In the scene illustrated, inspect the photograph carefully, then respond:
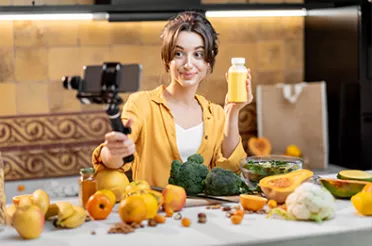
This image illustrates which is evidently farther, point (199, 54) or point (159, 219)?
point (199, 54)

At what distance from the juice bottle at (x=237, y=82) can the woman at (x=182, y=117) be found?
0.05 metres

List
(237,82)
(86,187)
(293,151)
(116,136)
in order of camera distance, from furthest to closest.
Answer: (293,151) < (237,82) < (86,187) < (116,136)

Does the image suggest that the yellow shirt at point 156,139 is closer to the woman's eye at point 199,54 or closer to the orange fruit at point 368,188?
the woman's eye at point 199,54

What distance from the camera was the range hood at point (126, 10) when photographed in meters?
3.60

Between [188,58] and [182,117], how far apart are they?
10.8 inches

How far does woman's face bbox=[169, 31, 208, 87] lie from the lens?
8.35ft

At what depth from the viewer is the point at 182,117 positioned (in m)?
2.71

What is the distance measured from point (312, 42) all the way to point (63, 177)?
173 cm

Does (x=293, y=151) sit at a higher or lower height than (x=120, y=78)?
lower

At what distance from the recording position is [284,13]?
424 centimetres

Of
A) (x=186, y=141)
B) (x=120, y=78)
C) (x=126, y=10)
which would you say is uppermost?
(x=126, y=10)

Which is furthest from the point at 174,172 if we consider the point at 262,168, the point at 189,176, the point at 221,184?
the point at 262,168

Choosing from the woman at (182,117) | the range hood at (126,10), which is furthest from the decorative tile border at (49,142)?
the woman at (182,117)

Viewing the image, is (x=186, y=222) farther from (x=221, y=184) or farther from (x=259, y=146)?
(x=259, y=146)
